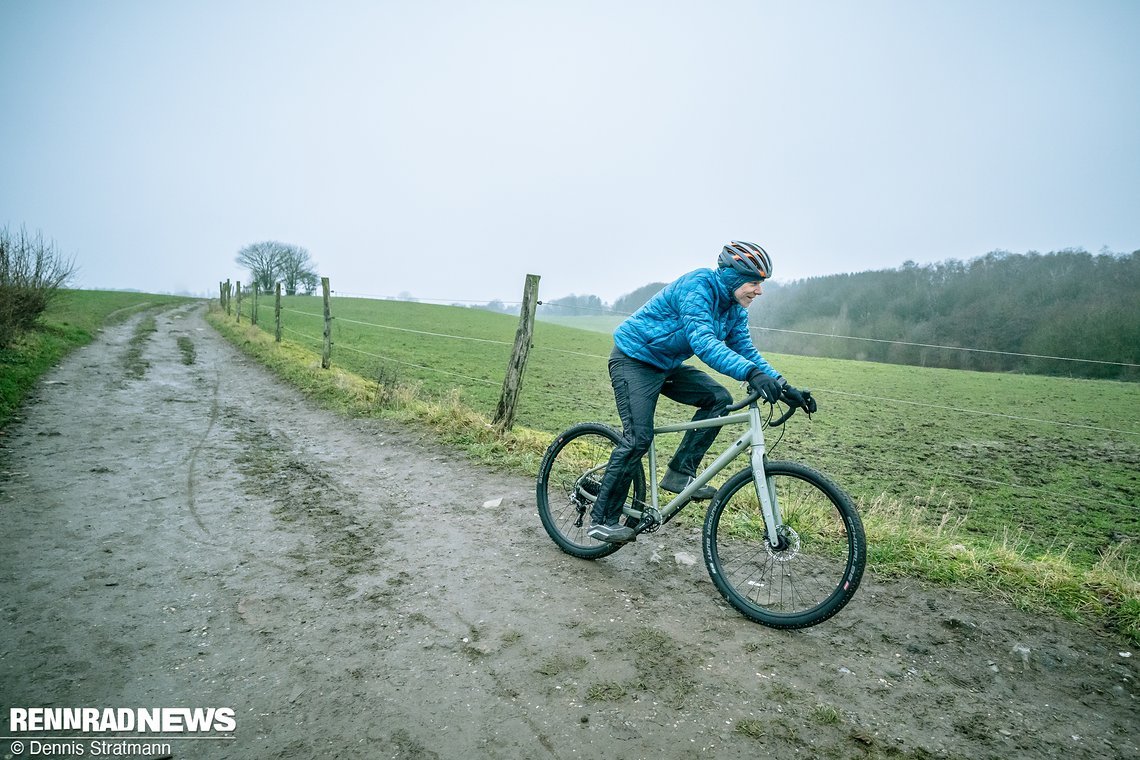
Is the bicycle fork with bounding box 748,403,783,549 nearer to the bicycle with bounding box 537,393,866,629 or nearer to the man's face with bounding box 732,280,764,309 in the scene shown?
the bicycle with bounding box 537,393,866,629

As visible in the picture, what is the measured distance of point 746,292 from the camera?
12.2 ft

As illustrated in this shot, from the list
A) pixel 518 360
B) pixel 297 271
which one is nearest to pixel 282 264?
pixel 297 271

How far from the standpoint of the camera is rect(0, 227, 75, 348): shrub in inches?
528

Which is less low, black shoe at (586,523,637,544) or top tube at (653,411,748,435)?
top tube at (653,411,748,435)

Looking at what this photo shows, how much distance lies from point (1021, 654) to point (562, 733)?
8.94 feet

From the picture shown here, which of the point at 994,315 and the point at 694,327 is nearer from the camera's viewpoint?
→ the point at 694,327

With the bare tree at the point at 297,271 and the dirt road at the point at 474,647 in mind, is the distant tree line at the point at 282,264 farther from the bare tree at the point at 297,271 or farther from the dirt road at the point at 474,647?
the dirt road at the point at 474,647

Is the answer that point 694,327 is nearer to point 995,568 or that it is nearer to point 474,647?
point 474,647

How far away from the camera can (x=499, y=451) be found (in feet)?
23.5

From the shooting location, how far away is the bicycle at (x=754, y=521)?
3314mm

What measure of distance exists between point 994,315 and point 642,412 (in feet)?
54.0

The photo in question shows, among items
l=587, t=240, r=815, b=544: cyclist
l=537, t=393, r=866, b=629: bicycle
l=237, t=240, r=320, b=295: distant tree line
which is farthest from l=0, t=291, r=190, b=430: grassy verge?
l=237, t=240, r=320, b=295: distant tree line

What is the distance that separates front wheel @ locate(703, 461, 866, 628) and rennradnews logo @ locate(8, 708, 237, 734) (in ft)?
9.30

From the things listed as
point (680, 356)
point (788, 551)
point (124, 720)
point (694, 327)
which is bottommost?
point (124, 720)
